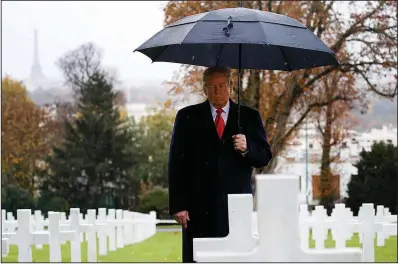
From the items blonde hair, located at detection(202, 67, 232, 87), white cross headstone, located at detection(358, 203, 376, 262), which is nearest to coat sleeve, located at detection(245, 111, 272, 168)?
blonde hair, located at detection(202, 67, 232, 87)

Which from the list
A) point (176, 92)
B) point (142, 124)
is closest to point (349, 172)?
point (176, 92)

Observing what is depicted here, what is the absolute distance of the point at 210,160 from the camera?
4156 mm

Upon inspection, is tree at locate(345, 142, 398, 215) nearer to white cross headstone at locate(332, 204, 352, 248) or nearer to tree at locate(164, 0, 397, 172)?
tree at locate(164, 0, 397, 172)

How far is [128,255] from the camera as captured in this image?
11.9 meters

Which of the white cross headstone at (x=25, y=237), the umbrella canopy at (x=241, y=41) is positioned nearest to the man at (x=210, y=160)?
the umbrella canopy at (x=241, y=41)

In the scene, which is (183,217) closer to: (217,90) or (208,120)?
(208,120)

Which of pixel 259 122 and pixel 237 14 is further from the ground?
pixel 237 14

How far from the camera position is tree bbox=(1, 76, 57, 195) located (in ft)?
84.5

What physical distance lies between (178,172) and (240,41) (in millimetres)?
704

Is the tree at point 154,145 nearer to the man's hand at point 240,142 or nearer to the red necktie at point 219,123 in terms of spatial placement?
the red necktie at point 219,123

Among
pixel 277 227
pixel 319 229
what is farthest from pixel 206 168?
pixel 319 229

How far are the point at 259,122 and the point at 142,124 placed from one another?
26.9 meters

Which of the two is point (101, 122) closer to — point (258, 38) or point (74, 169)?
point (74, 169)

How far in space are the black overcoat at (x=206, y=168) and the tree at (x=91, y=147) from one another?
2222 cm
